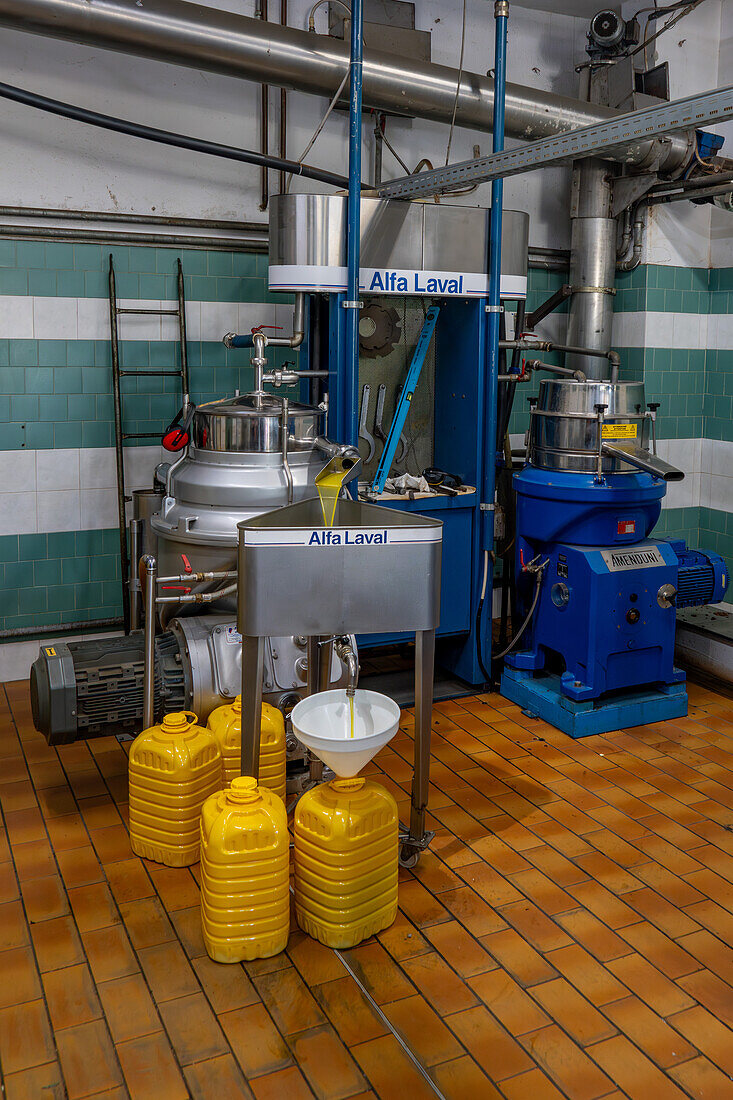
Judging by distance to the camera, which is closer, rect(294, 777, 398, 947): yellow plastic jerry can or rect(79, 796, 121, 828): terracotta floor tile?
rect(294, 777, 398, 947): yellow plastic jerry can

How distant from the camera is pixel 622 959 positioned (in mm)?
2777

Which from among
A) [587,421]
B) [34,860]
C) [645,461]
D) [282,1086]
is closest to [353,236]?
[587,421]

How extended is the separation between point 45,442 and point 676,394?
3.84 m

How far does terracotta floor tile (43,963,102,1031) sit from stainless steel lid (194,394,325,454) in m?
2.01

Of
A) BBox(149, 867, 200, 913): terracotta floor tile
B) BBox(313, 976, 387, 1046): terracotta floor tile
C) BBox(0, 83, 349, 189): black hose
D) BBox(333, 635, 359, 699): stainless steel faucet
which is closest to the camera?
BBox(313, 976, 387, 1046): terracotta floor tile

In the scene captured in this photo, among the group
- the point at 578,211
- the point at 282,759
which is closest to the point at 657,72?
the point at 578,211

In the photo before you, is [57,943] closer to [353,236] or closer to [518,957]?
[518,957]

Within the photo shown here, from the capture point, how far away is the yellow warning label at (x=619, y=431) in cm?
425

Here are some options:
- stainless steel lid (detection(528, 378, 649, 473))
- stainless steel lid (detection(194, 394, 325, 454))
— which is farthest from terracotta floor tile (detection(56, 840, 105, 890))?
stainless steel lid (detection(528, 378, 649, 473))

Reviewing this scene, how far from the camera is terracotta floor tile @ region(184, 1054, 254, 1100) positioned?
2250mm

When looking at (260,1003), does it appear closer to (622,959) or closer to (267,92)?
(622,959)

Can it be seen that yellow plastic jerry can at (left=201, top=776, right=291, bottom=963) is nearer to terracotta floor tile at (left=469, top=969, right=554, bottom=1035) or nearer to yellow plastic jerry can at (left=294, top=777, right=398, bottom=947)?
yellow plastic jerry can at (left=294, top=777, right=398, bottom=947)

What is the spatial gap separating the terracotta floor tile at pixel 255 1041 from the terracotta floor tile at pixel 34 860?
0.98m

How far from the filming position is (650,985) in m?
2.66
